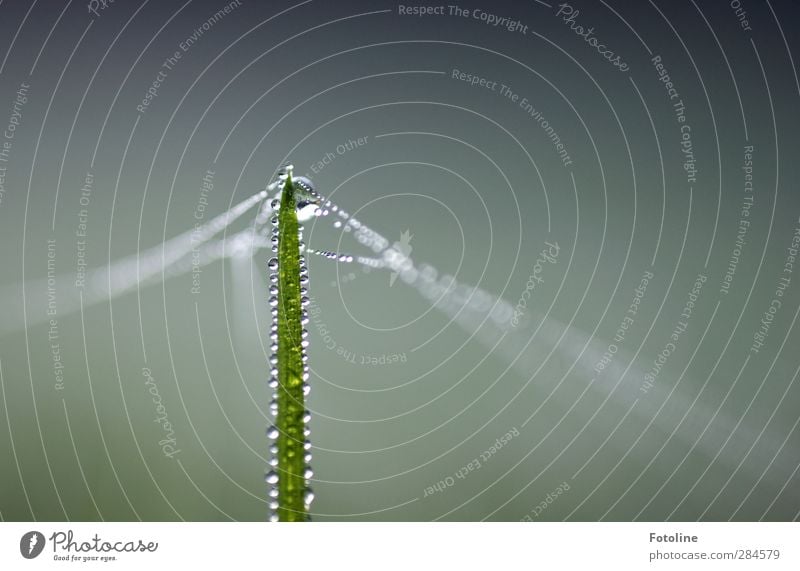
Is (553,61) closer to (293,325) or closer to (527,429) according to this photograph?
(527,429)

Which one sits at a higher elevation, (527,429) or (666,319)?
(666,319)

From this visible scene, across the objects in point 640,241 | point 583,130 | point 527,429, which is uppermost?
point 583,130
